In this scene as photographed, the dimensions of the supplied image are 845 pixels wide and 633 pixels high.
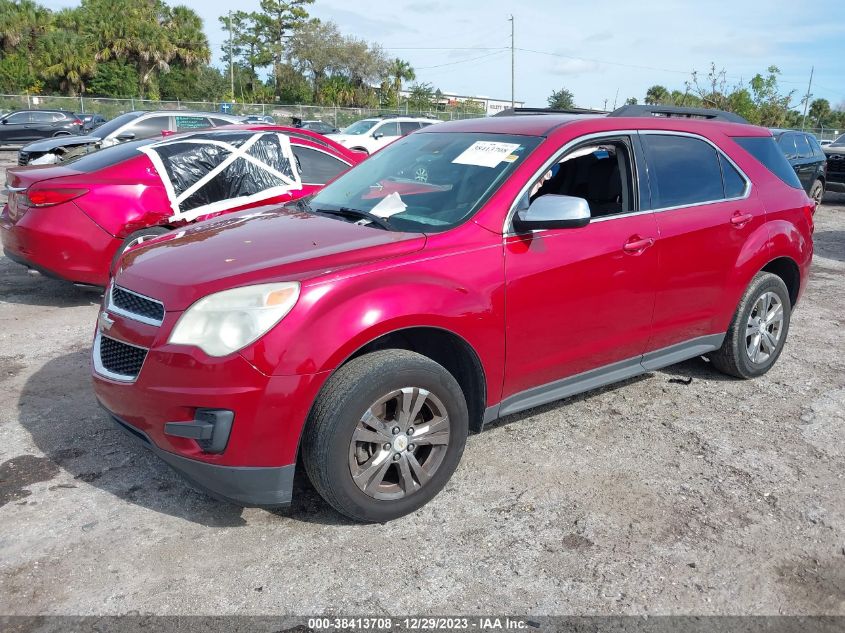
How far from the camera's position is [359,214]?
12.4 ft

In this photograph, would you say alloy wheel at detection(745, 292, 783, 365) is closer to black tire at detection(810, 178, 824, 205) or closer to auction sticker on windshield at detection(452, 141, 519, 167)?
auction sticker on windshield at detection(452, 141, 519, 167)

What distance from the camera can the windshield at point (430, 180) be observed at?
3.58 m

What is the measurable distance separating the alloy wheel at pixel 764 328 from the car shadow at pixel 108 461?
321cm

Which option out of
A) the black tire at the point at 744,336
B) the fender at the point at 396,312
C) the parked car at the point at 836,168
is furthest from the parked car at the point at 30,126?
the fender at the point at 396,312

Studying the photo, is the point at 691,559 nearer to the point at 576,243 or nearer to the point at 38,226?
the point at 576,243

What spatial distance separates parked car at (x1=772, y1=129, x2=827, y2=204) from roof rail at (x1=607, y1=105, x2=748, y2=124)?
962 centimetres

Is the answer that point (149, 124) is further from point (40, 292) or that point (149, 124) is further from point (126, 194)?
point (126, 194)

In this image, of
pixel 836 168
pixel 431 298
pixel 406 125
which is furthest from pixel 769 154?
pixel 406 125

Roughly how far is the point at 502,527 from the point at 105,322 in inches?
80.8

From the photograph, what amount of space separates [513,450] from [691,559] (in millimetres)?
1174

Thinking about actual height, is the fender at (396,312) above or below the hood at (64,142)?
below

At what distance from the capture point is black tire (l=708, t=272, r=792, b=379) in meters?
4.73

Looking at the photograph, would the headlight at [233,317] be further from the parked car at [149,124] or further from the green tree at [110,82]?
the green tree at [110,82]

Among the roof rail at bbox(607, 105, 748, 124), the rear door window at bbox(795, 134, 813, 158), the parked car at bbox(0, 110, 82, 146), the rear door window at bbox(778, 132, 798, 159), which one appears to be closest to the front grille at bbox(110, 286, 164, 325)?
the roof rail at bbox(607, 105, 748, 124)
